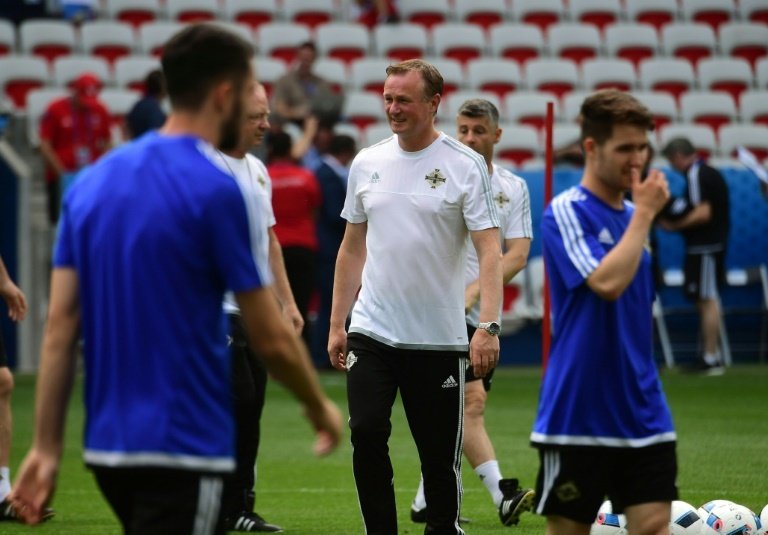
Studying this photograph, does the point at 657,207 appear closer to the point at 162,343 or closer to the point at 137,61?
the point at 162,343

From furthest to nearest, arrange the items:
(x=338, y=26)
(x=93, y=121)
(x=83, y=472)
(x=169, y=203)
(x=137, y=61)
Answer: (x=338, y=26)
(x=137, y=61)
(x=93, y=121)
(x=83, y=472)
(x=169, y=203)

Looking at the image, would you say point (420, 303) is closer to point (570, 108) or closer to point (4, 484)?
point (4, 484)

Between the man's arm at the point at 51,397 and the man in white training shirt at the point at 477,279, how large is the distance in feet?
13.5

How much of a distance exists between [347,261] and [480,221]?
76 cm

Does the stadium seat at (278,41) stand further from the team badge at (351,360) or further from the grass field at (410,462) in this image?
the team badge at (351,360)

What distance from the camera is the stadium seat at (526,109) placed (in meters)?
20.3

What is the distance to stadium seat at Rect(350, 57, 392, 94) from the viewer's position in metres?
20.5

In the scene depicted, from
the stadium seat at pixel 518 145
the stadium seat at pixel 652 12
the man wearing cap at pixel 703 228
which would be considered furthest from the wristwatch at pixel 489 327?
the stadium seat at pixel 652 12

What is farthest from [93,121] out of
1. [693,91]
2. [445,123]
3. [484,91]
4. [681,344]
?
[693,91]

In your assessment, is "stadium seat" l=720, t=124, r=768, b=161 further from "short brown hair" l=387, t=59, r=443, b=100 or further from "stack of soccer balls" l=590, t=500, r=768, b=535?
"short brown hair" l=387, t=59, r=443, b=100

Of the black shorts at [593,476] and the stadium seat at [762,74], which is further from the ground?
the stadium seat at [762,74]

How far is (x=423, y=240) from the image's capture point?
21.4ft

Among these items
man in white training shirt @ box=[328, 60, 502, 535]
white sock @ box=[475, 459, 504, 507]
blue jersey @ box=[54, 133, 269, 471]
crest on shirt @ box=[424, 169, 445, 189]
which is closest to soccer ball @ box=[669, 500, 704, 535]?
man in white training shirt @ box=[328, 60, 502, 535]

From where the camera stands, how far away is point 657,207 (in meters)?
4.68
